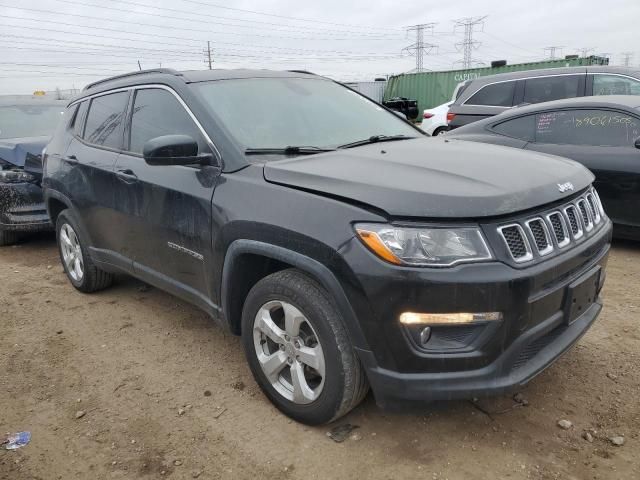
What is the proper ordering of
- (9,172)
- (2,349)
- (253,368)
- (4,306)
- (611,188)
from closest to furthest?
(253,368), (2,349), (4,306), (611,188), (9,172)

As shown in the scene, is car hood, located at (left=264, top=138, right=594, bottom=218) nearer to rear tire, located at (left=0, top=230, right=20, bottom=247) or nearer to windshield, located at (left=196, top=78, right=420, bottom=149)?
Answer: windshield, located at (left=196, top=78, right=420, bottom=149)

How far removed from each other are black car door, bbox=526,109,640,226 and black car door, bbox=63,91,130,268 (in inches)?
162

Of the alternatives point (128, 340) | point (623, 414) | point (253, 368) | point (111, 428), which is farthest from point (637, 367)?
point (128, 340)

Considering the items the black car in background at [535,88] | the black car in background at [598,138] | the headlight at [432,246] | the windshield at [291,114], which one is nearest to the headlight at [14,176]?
the windshield at [291,114]

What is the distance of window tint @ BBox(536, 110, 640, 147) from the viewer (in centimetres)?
509

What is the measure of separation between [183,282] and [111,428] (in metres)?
0.91

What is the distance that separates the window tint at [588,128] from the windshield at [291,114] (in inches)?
99.2

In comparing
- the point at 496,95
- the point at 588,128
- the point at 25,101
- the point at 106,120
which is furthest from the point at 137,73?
the point at 496,95

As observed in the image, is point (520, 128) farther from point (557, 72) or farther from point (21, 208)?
point (21, 208)

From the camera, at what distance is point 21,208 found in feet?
19.8

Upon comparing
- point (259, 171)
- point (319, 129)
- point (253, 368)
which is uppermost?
point (319, 129)

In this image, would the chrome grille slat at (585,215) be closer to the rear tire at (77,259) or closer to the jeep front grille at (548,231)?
the jeep front grille at (548,231)

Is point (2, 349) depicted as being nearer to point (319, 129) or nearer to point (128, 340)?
point (128, 340)

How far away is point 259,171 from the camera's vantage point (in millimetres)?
2688
